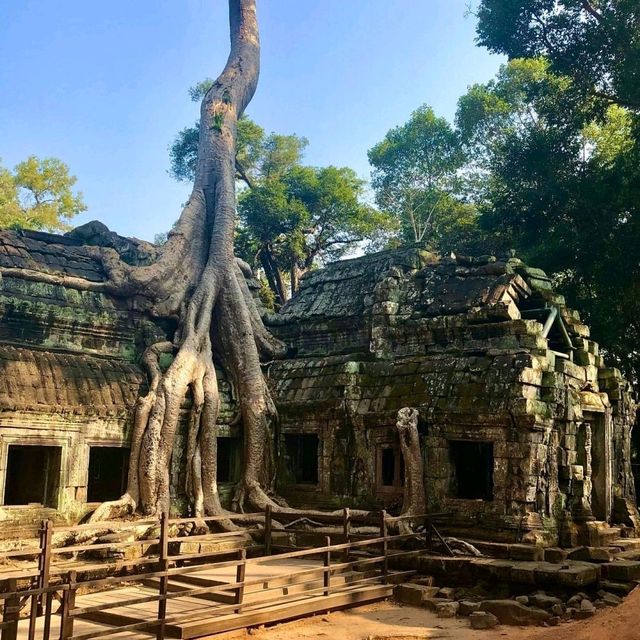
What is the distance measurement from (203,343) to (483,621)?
7.47m

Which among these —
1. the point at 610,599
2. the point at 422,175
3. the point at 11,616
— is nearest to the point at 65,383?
the point at 11,616

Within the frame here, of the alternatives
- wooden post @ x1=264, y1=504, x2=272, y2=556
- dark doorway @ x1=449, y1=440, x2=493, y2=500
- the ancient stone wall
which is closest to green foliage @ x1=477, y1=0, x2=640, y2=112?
the ancient stone wall

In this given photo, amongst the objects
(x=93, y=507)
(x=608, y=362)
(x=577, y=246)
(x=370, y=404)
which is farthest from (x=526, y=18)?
(x=93, y=507)

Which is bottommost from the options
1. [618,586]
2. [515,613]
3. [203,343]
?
[515,613]

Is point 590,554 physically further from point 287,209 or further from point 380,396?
point 287,209

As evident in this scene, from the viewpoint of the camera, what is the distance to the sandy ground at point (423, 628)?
24.1ft

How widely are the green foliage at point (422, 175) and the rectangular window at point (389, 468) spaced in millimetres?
18554

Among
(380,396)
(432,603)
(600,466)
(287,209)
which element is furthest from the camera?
(287,209)

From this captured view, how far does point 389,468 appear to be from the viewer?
13.5 m

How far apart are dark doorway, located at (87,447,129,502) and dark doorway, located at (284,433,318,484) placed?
3.28 meters

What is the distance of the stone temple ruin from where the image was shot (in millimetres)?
11242

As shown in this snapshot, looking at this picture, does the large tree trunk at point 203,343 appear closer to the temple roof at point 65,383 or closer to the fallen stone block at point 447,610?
the temple roof at point 65,383

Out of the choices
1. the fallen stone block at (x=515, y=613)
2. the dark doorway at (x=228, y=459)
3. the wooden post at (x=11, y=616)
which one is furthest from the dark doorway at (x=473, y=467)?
the wooden post at (x=11, y=616)

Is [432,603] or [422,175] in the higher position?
[422,175]
